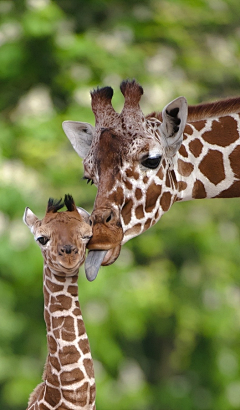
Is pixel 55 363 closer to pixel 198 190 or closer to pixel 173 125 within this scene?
pixel 198 190

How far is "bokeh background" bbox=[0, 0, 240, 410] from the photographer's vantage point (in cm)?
1372

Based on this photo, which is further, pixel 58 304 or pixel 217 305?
pixel 217 305

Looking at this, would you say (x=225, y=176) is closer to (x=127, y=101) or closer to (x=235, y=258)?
(x=127, y=101)

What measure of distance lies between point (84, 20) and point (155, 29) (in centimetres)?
181

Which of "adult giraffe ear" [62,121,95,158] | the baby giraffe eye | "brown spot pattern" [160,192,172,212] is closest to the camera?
the baby giraffe eye

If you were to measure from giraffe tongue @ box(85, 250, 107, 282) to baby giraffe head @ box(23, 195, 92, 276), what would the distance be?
0.24 feet

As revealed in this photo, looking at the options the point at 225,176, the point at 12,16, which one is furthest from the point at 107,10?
the point at 225,176

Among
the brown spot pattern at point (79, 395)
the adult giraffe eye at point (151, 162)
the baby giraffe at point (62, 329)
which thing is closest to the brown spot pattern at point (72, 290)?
the baby giraffe at point (62, 329)

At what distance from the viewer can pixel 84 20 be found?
17281 mm

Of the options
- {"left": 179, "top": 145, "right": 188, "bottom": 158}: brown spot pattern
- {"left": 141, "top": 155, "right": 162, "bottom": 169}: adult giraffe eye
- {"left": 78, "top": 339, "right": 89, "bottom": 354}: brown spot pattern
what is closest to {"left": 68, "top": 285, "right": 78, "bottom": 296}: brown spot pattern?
{"left": 78, "top": 339, "right": 89, "bottom": 354}: brown spot pattern

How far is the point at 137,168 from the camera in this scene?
3.69 meters

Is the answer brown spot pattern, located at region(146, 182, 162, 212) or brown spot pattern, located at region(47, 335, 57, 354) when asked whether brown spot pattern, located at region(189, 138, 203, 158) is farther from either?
brown spot pattern, located at region(47, 335, 57, 354)

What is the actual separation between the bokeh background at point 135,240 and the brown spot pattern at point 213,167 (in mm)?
8547

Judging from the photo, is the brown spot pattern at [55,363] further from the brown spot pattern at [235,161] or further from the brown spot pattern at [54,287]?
the brown spot pattern at [235,161]
